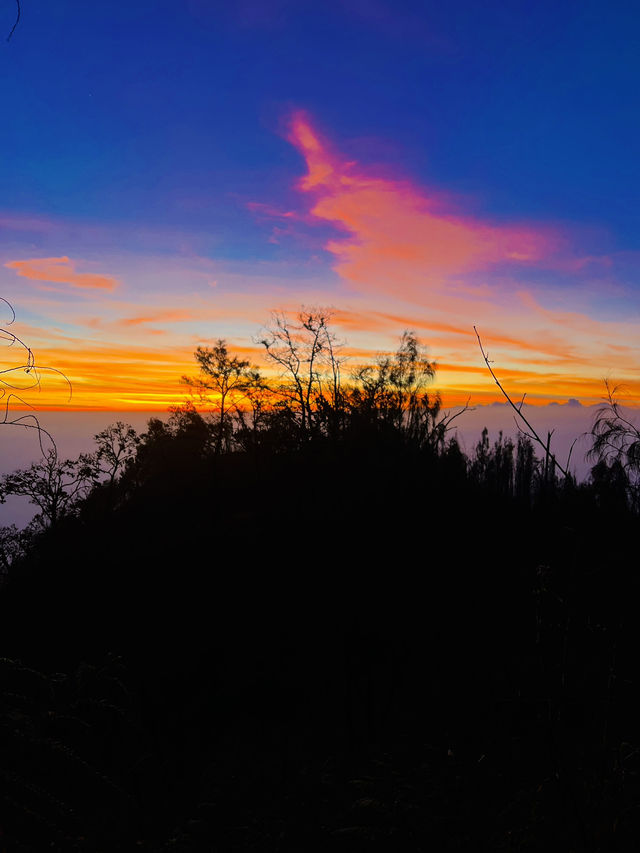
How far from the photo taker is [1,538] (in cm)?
4988

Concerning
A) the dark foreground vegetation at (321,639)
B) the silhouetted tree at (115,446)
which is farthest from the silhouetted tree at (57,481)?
the silhouetted tree at (115,446)

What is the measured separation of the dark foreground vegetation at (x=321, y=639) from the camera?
4602 mm

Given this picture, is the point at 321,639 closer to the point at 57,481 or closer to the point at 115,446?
the point at 57,481

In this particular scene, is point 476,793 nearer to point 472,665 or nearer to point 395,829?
point 395,829

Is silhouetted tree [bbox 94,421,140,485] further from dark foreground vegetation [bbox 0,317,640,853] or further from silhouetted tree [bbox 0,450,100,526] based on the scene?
silhouetted tree [bbox 0,450,100,526]

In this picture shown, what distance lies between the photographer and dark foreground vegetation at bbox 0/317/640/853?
460 cm

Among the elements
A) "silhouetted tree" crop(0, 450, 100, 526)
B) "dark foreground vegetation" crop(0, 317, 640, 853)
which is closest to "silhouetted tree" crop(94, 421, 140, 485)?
"dark foreground vegetation" crop(0, 317, 640, 853)

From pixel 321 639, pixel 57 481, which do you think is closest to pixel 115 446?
pixel 57 481

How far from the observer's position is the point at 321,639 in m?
29.4

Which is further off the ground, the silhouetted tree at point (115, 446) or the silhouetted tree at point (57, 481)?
the silhouetted tree at point (115, 446)

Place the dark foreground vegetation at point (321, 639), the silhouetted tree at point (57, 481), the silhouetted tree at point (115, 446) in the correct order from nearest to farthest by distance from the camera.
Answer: the dark foreground vegetation at point (321, 639), the silhouetted tree at point (57, 481), the silhouetted tree at point (115, 446)

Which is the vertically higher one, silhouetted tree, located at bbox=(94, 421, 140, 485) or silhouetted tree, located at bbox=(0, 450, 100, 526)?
silhouetted tree, located at bbox=(94, 421, 140, 485)

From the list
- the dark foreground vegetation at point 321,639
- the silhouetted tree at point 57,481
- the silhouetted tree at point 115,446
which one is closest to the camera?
the dark foreground vegetation at point 321,639

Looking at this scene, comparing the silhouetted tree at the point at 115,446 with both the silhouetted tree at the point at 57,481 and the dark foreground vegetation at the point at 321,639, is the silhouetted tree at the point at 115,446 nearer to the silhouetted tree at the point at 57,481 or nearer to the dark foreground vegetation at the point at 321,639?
the dark foreground vegetation at the point at 321,639
